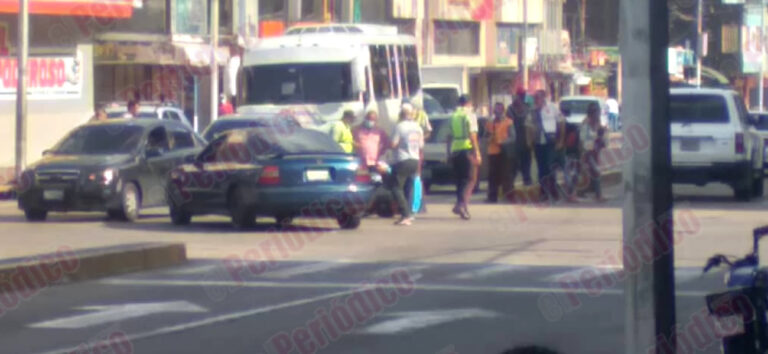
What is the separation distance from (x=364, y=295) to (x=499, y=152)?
12.2m

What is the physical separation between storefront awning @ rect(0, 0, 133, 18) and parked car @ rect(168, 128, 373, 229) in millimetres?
12882

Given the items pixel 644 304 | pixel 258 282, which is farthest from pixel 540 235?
pixel 644 304

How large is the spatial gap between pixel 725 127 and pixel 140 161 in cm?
980

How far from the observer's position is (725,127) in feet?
86.2

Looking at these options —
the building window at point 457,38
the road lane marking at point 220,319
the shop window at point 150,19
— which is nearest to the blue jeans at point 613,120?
the building window at point 457,38

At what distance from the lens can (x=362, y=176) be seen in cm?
2136

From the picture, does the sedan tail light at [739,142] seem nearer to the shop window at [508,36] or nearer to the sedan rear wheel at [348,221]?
the sedan rear wheel at [348,221]

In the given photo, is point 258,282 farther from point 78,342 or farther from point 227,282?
point 78,342

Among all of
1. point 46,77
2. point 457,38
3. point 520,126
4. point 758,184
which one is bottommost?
point 758,184

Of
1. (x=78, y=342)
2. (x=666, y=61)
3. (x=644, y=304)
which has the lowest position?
(x=78, y=342)

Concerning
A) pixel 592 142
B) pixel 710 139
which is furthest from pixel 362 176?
pixel 710 139

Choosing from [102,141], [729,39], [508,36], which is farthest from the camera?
[729,39]

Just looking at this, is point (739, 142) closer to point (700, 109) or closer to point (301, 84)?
point (700, 109)

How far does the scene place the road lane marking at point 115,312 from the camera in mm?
12625
